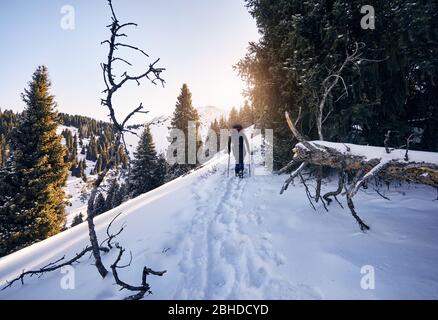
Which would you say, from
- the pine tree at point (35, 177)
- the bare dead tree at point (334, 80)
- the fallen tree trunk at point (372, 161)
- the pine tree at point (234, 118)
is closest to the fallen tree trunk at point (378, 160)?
the fallen tree trunk at point (372, 161)

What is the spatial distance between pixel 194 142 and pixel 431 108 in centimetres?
2508

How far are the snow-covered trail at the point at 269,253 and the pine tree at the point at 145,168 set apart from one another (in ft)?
72.1

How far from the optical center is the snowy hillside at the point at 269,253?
3.07 metres

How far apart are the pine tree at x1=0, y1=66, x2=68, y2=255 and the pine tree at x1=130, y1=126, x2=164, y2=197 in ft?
34.6

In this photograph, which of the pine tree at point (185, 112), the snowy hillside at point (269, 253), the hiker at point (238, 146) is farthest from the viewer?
the pine tree at point (185, 112)

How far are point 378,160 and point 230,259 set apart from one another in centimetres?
297

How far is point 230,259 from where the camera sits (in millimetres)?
4031

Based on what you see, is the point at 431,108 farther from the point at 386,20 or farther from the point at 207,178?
the point at 207,178

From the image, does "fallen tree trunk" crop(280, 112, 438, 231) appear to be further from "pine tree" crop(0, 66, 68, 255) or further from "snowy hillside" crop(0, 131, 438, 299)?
"pine tree" crop(0, 66, 68, 255)

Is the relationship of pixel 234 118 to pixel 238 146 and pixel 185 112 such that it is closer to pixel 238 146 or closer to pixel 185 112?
pixel 185 112

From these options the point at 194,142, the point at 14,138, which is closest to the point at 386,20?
the point at 14,138

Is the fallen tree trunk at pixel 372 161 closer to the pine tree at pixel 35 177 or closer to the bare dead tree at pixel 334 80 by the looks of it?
the bare dead tree at pixel 334 80
